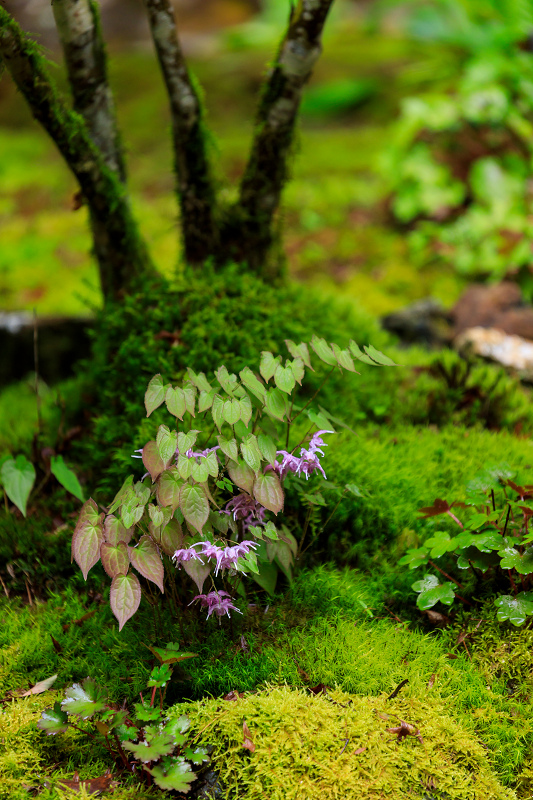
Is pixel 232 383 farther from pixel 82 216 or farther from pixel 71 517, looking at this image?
pixel 82 216

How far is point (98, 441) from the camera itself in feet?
8.19

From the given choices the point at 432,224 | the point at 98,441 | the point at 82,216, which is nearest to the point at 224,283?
the point at 98,441

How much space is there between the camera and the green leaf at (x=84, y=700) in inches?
59.2

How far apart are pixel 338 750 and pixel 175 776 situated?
0.44 meters

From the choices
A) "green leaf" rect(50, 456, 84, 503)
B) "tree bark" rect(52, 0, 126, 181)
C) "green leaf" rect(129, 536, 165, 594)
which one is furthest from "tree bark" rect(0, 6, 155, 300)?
"green leaf" rect(129, 536, 165, 594)

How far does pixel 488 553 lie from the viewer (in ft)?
6.12

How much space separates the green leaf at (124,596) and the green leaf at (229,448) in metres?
0.40

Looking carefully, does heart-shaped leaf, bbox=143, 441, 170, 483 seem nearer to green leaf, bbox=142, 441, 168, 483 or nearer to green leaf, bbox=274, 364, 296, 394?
green leaf, bbox=142, 441, 168, 483

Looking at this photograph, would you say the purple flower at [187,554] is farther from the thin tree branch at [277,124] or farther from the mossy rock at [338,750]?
the thin tree branch at [277,124]

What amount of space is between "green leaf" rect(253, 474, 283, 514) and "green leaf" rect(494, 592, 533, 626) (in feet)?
2.64

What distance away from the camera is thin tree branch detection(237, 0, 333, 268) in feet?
8.04

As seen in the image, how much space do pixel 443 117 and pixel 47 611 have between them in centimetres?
525

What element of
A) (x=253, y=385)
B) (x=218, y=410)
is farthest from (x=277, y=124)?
(x=218, y=410)

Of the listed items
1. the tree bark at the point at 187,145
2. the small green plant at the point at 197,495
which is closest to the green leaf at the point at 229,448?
the small green plant at the point at 197,495
